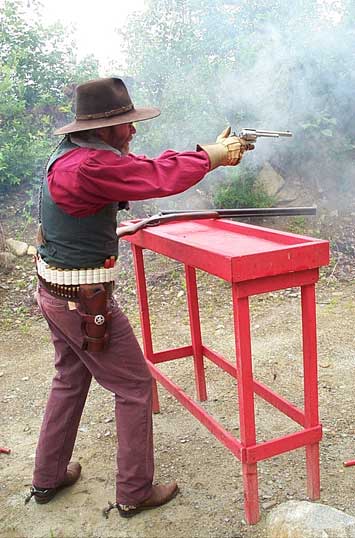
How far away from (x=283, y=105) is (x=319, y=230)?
1440 millimetres

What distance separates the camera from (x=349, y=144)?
6.36 m

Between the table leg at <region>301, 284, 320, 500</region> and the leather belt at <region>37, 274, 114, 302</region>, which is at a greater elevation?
the leather belt at <region>37, 274, 114, 302</region>

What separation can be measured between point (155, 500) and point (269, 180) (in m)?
4.53

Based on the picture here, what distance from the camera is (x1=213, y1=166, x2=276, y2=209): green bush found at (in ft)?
20.2

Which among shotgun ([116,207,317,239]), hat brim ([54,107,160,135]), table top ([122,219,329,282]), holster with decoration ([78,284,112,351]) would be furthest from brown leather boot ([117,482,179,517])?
hat brim ([54,107,160,135])

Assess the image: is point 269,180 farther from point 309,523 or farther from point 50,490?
point 309,523

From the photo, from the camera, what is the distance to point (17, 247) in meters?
6.10

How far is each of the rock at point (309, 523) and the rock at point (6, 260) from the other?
4.26 meters

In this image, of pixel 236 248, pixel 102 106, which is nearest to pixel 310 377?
pixel 236 248

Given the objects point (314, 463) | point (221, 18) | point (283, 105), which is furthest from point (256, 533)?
point (221, 18)

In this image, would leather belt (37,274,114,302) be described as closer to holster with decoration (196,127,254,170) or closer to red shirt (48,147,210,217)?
red shirt (48,147,210,217)

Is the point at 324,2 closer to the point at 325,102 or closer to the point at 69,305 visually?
the point at 325,102

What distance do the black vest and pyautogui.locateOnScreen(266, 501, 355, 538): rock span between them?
1.27m

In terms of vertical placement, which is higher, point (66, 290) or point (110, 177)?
point (110, 177)
